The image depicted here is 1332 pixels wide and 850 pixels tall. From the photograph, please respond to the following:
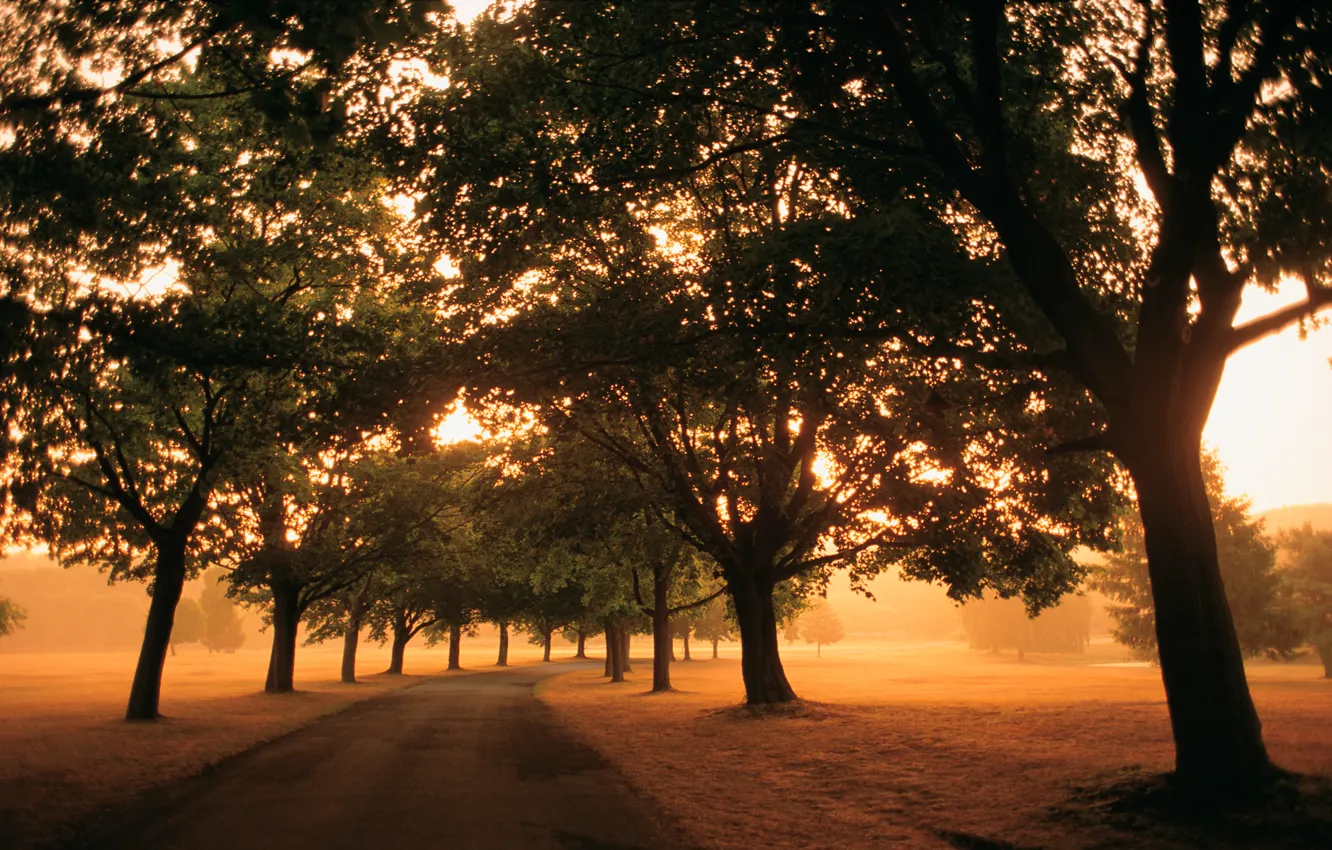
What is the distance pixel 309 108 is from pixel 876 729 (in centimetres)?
1593

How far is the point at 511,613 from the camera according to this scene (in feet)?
185

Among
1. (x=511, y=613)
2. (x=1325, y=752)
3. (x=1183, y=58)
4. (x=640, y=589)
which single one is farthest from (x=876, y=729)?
(x=511, y=613)

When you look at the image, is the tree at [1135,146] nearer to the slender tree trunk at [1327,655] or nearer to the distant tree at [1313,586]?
the distant tree at [1313,586]

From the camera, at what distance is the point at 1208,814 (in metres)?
8.34

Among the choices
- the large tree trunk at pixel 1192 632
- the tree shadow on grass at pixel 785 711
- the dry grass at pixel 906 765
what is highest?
the large tree trunk at pixel 1192 632

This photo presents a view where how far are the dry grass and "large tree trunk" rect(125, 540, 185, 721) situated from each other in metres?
11.1

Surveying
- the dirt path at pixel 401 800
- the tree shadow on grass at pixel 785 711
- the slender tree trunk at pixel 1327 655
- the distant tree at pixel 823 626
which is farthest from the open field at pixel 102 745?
the distant tree at pixel 823 626

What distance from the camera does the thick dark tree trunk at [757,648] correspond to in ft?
75.2

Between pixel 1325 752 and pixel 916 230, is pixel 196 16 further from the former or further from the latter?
pixel 1325 752

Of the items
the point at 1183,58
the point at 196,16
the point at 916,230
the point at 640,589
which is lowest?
the point at 640,589

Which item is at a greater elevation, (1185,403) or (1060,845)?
(1185,403)

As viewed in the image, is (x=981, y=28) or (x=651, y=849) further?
(x=981, y=28)

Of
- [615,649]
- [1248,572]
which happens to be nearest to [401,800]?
[615,649]

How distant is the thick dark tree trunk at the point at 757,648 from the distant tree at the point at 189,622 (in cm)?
13436
